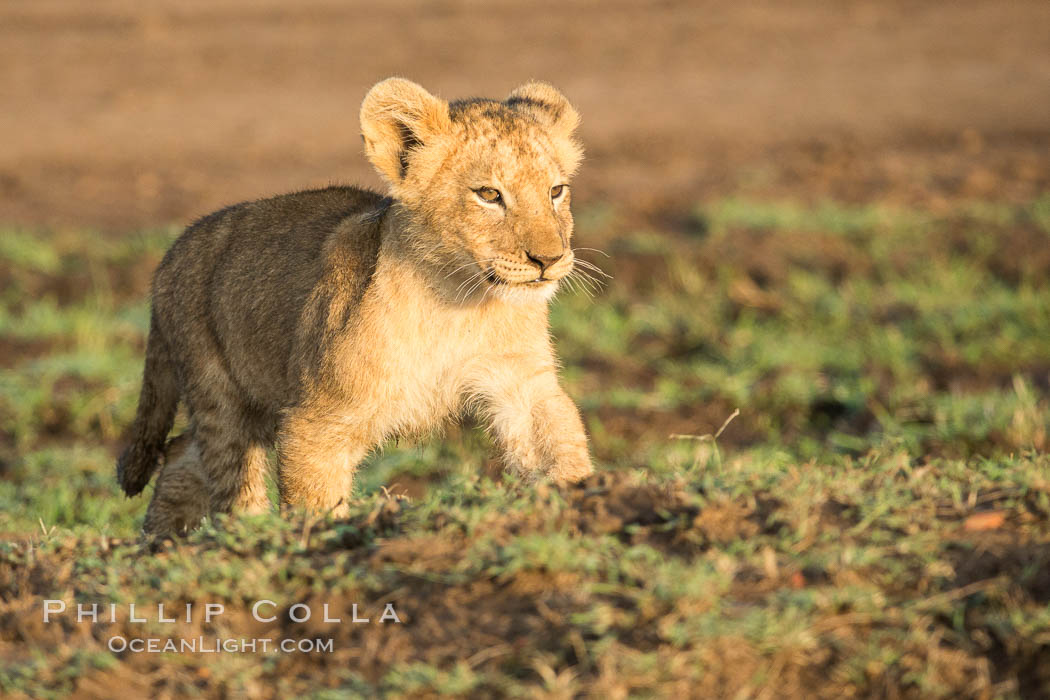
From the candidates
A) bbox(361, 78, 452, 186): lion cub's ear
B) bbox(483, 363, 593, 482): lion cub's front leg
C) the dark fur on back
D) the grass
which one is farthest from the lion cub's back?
the grass

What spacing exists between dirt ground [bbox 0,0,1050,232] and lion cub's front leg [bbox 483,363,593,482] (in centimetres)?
749

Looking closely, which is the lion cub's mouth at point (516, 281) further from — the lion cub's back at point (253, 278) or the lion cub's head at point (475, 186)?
the lion cub's back at point (253, 278)

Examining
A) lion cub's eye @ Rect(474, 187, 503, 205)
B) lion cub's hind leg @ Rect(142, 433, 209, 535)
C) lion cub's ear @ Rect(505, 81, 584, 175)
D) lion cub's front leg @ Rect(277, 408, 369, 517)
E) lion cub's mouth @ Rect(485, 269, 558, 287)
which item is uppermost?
lion cub's ear @ Rect(505, 81, 584, 175)

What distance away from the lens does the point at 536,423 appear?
438cm

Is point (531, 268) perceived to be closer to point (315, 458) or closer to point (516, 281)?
point (516, 281)

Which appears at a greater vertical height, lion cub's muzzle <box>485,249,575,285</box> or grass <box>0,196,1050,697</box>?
lion cub's muzzle <box>485,249,575,285</box>

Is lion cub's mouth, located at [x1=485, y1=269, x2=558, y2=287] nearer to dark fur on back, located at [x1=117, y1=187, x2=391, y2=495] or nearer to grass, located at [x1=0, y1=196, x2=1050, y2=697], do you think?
dark fur on back, located at [x1=117, y1=187, x2=391, y2=495]

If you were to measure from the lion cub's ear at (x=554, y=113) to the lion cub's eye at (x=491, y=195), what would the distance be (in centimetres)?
42

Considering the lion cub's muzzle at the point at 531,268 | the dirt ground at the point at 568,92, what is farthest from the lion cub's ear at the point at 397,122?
the dirt ground at the point at 568,92

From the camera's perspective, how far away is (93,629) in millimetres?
3357

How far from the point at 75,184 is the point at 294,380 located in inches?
401

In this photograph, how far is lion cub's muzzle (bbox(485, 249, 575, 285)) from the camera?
422 cm

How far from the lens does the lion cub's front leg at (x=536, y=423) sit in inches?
168

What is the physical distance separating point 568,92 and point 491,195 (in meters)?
12.9
